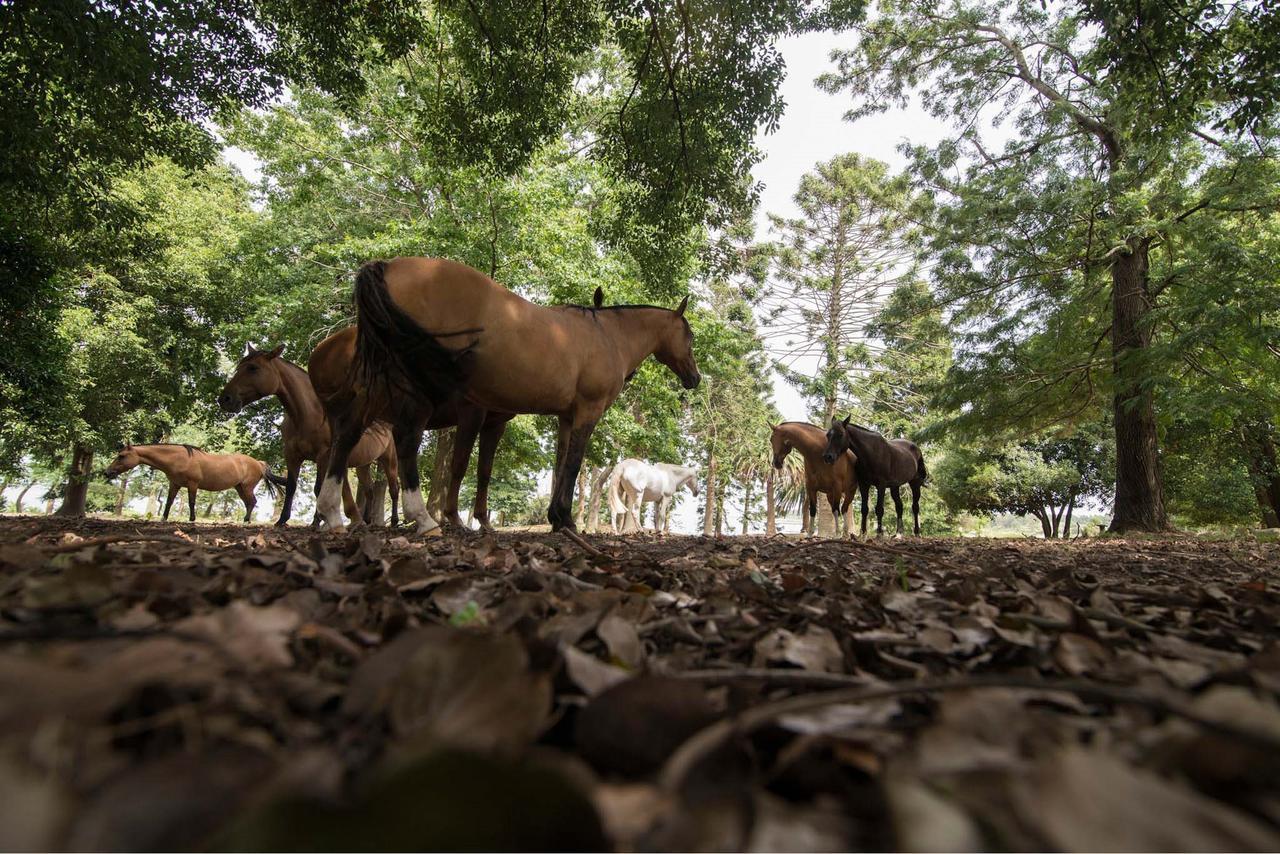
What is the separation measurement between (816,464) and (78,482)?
19040 mm

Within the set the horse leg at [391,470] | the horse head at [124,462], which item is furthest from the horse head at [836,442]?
the horse head at [124,462]

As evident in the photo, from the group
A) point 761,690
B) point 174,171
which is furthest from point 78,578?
point 174,171

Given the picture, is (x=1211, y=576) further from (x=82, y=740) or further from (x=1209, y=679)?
(x=82, y=740)

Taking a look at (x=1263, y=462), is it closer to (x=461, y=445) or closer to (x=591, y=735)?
(x=461, y=445)

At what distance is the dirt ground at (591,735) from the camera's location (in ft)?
1.54

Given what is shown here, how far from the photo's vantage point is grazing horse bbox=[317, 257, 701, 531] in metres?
4.41

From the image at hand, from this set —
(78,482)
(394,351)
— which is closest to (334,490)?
(394,351)

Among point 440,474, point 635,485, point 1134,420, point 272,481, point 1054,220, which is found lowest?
point 272,481

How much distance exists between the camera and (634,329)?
6465 millimetres

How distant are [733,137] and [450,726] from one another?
7.57m

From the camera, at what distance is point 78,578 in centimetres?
117

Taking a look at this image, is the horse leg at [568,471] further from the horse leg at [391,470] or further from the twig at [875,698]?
the horse leg at [391,470]

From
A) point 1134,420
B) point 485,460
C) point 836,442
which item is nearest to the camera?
point 485,460

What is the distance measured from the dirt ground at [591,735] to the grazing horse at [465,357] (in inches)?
132
